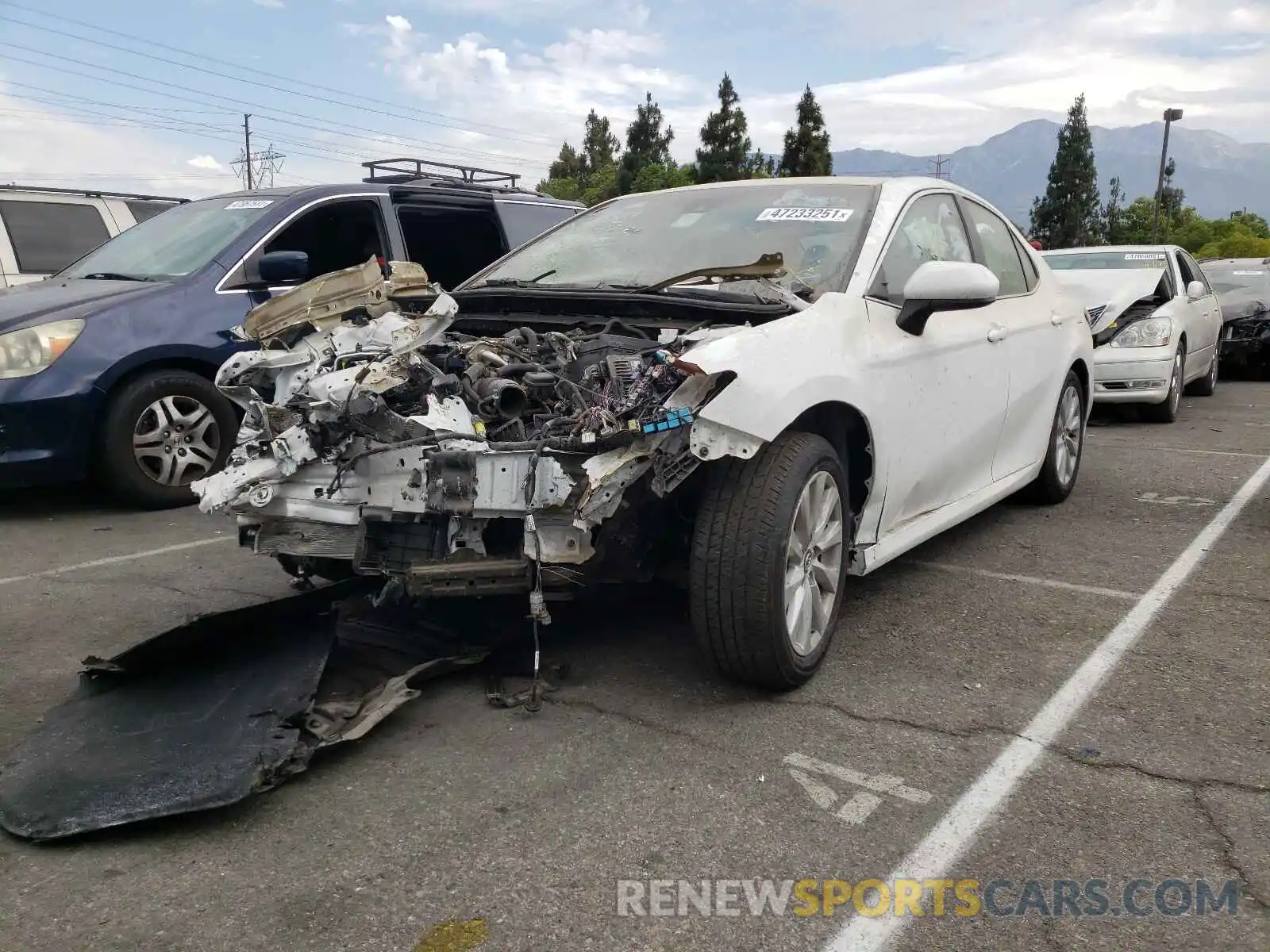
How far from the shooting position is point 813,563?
3.33m

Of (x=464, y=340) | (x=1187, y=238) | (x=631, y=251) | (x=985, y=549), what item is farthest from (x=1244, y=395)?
(x=1187, y=238)

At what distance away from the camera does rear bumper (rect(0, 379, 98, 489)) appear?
540 centimetres

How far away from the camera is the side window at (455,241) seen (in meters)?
7.18

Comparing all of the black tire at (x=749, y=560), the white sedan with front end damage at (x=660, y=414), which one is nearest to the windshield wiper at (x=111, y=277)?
the white sedan with front end damage at (x=660, y=414)

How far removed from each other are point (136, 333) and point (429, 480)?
357cm

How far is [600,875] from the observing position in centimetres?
234

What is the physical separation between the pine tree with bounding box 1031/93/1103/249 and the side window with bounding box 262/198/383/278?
4267 centimetres

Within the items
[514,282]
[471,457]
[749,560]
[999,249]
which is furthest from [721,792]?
[999,249]

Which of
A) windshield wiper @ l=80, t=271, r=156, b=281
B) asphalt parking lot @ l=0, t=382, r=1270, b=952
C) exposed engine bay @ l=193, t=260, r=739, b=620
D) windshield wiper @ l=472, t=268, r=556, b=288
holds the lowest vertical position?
asphalt parking lot @ l=0, t=382, r=1270, b=952

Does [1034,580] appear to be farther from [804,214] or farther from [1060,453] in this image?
[804,214]

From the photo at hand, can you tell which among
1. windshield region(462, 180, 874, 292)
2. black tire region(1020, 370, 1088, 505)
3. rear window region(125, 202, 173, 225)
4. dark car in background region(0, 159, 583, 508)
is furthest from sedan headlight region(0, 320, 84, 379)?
black tire region(1020, 370, 1088, 505)

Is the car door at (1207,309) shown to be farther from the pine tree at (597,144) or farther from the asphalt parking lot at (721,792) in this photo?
the pine tree at (597,144)

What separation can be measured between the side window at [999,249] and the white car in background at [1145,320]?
3978 mm

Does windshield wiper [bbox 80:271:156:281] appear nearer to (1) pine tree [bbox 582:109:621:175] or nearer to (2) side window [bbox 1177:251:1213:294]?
(2) side window [bbox 1177:251:1213:294]
